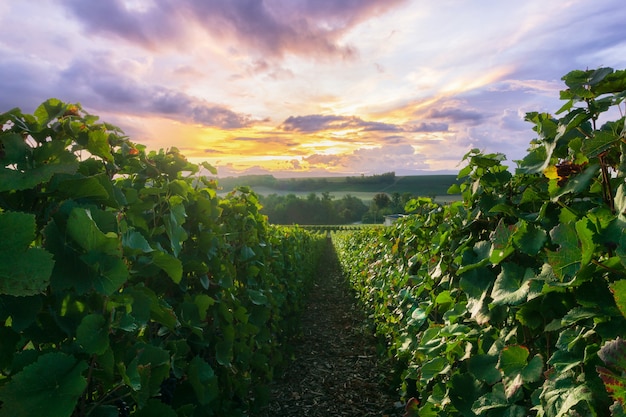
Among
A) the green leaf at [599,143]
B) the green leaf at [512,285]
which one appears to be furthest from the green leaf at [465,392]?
the green leaf at [599,143]

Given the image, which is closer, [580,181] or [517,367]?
[580,181]

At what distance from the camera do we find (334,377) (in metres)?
6.23

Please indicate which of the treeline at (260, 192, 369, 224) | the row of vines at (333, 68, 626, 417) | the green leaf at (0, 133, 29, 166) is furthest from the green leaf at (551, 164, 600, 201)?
the treeline at (260, 192, 369, 224)

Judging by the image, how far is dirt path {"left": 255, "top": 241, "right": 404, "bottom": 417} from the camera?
17.1 ft

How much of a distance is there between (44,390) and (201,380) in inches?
52.3

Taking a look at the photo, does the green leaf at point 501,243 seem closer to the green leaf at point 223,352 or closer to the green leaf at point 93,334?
the green leaf at point 93,334

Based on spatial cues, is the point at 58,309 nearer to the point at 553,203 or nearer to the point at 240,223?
the point at 553,203

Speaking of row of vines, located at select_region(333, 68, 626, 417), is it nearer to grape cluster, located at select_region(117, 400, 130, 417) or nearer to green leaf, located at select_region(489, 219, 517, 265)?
green leaf, located at select_region(489, 219, 517, 265)

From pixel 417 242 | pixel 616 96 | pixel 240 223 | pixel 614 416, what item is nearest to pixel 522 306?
pixel 614 416

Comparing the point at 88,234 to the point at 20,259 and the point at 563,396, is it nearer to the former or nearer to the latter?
the point at 20,259

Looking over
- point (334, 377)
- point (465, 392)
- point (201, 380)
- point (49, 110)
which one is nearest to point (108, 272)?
point (49, 110)

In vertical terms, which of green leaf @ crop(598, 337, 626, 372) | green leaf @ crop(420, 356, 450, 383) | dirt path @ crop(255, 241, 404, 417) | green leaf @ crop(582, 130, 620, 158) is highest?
green leaf @ crop(582, 130, 620, 158)

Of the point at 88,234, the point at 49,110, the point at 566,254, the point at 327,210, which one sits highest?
the point at 49,110

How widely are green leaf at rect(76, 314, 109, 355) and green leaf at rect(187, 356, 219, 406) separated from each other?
1.12 meters
